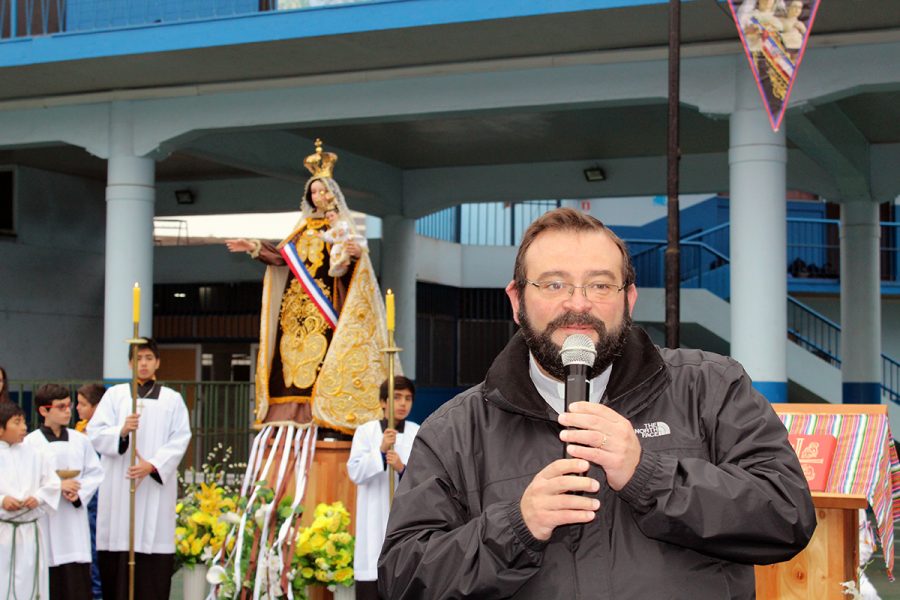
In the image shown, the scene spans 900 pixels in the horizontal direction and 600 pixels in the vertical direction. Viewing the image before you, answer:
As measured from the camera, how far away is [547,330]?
233cm

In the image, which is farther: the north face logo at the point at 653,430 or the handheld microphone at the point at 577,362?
the north face logo at the point at 653,430

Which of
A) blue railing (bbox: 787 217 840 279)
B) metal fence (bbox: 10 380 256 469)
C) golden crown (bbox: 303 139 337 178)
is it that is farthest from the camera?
blue railing (bbox: 787 217 840 279)

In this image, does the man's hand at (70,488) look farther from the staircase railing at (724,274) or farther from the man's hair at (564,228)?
the staircase railing at (724,274)

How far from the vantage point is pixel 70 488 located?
7.80m

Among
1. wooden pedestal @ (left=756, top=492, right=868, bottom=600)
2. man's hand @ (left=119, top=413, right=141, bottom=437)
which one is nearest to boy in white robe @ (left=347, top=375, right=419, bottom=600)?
man's hand @ (left=119, top=413, right=141, bottom=437)

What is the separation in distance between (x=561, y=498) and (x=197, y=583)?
5.93 metres

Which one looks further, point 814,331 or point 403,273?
point 814,331

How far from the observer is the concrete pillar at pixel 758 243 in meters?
10.3

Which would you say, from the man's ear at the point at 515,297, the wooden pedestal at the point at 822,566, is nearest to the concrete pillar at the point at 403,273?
the wooden pedestal at the point at 822,566

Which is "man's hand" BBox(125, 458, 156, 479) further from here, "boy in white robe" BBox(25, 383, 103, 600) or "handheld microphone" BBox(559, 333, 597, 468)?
"handheld microphone" BBox(559, 333, 597, 468)

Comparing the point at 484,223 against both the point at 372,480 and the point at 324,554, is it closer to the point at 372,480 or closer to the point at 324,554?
the point at 372,480

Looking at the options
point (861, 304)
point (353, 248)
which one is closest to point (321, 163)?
point (353, 248)

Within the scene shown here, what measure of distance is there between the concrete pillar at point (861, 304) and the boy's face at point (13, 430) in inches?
454

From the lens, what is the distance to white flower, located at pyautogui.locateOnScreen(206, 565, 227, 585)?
278 inches
